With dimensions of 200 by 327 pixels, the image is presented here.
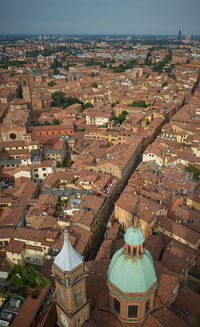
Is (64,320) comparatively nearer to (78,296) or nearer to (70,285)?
(78,296)

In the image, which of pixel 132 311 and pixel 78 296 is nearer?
pixel 78 296

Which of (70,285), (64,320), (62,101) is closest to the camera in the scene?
(70,285)

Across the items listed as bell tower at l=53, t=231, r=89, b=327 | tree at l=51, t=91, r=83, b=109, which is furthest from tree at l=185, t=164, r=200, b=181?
tree at l=51, t=91, r=83, b=109

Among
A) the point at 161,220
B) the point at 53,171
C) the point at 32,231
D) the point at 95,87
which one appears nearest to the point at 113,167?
the point at 53,171

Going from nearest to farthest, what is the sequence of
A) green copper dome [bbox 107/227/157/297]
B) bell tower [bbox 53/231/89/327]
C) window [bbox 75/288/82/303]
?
bell tower [bbox 53/231/89/327]
green copper dome [bbox 107/227/157/297]
window [bbox 75/288/82/303]

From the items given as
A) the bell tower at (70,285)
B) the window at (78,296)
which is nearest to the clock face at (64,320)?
the bell tower at (70,285)

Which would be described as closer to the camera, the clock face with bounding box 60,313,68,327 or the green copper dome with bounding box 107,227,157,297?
the green copper dome with bounding box 107,227,157,297

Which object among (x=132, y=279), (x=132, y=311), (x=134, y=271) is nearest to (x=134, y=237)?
(x=134, y=271)

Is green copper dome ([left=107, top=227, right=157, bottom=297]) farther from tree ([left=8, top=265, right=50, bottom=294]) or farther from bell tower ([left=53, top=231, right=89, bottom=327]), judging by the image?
tree ([left=8, top=265, right=50, bottom=294])
